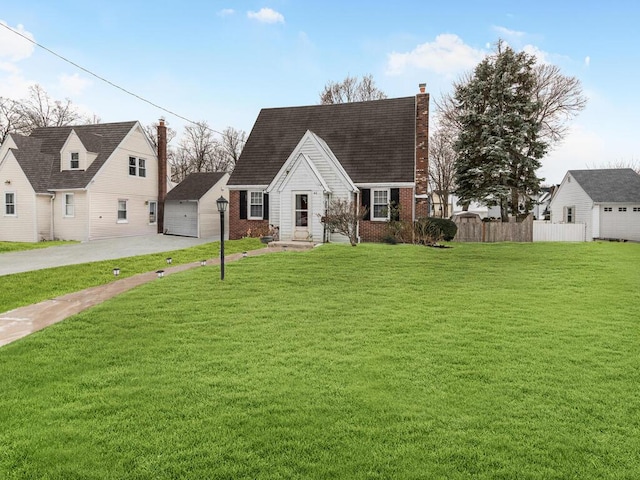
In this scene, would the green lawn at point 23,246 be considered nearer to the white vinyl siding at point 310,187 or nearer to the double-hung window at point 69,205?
the double-hung window at point 69,205

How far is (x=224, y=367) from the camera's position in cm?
538

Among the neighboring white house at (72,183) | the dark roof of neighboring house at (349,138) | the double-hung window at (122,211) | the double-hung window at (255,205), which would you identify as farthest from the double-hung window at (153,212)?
the double-hung window at (255,205)

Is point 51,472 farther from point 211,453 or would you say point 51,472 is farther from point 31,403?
point 31,403

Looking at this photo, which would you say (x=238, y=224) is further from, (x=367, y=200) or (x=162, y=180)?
(x=162, y=180)

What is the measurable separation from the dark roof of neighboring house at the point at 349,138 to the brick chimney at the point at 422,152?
468mm

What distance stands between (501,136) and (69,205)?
2838 centimetres

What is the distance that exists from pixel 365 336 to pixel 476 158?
24395 millimetres

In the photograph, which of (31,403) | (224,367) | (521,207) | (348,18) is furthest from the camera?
(521,207)

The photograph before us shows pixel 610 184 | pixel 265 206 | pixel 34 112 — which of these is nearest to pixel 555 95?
pixel 610 184

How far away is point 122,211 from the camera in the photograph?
27.3 metres

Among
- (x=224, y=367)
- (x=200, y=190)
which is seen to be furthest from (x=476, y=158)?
(x=224, y=367)

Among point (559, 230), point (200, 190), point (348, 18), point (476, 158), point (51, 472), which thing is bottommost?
point (51, 472)

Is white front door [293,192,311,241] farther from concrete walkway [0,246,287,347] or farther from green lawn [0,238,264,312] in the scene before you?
concrete walkway [0,246,287,347]

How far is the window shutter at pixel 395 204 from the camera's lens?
21672 millimetres
